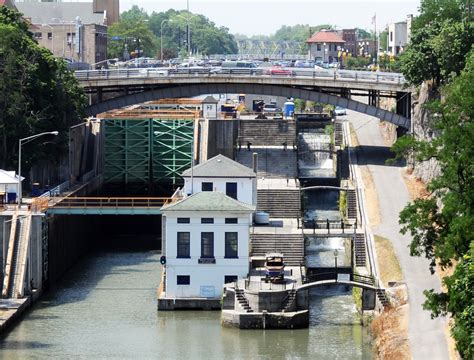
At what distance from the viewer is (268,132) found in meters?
119

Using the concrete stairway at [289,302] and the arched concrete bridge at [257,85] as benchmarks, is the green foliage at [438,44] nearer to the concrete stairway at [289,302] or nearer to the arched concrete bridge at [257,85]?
the arched concrete bridge at [257,85]

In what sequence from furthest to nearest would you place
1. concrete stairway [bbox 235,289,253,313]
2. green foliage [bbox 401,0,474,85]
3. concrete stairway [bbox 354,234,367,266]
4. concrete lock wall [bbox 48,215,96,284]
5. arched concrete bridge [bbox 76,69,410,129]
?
arched concrete bridge [bbox 76,69,410,129] → green foliage [bbox 401,0,474,85] → concrete lock wall [bbox 48,215,96,284] → concrete stairway [bbox 354,234,367,266] → concrete stairway [bbox 235,289,253,313]

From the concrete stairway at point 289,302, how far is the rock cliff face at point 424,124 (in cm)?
2562

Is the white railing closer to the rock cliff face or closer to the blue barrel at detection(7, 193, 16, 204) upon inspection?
the rock cliff face

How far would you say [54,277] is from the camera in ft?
283

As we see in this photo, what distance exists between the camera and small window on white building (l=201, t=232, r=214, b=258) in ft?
253

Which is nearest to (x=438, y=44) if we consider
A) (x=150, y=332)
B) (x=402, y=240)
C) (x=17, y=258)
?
(x=402, y=240)

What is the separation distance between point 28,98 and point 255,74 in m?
21.7

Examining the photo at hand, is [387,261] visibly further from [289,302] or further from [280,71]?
[280,71]

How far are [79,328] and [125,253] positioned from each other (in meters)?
24.0

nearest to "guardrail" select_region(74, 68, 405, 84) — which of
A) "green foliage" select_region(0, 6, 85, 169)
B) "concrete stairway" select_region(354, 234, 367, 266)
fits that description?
"green foliage" select_region(0, 6, 85, 169)

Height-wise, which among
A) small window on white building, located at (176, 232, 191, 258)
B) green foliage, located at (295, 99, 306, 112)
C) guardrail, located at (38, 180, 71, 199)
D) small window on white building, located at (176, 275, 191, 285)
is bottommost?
small window on white building, located at (176, 275, 191, 285)

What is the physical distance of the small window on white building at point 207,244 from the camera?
77250mm

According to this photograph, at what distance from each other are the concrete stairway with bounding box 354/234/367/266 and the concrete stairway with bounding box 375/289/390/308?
9.10 meters
